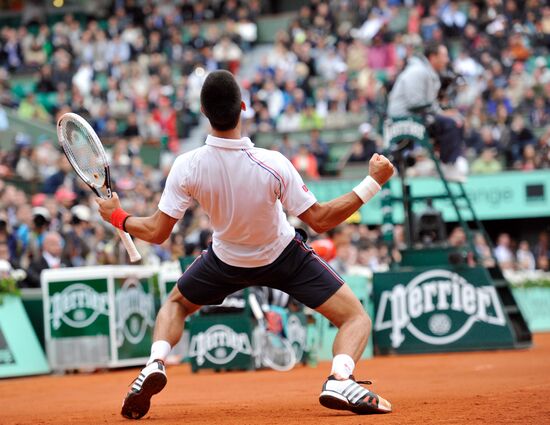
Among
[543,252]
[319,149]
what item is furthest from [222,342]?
[543,252]

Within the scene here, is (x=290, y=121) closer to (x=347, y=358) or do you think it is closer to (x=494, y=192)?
(x=494, y=192)

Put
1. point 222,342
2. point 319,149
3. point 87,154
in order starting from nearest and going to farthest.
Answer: point 87,154
point 222,342
point 319,149

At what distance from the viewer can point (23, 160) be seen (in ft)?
70.8

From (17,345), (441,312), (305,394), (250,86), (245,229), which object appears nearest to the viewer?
(245,229)

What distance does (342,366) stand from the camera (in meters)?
6.86

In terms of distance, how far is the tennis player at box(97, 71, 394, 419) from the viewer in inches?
270

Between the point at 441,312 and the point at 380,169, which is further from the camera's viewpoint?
the point at 441,312

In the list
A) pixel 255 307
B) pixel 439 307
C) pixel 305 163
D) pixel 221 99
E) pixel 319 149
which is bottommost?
pixel 439 307

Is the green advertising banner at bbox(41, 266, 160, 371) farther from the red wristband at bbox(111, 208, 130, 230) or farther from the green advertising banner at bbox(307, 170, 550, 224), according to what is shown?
the green advertising banner at bbox(307, 170, 550, 224)

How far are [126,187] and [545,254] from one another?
9244 mm

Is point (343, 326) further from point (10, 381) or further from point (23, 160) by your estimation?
point (23, 160)

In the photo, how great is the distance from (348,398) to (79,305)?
26.6 ft

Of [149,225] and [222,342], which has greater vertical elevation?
[149,225]

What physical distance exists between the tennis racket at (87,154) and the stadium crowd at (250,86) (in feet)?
28.3
